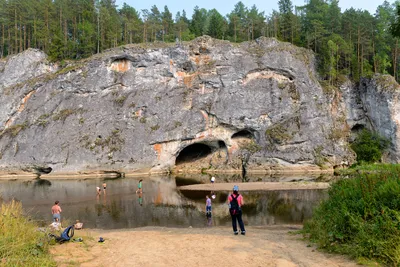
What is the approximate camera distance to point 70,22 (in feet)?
196

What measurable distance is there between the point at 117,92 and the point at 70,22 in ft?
78.1

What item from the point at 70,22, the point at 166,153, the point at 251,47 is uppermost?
the point at 70,22

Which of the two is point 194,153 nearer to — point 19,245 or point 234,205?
point 234,205

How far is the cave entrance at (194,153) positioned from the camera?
48.6 metres

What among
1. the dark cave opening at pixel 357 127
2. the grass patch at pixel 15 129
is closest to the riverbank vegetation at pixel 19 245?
the grass patch at pixel 15 129

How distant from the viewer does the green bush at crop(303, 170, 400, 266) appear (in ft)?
21.6

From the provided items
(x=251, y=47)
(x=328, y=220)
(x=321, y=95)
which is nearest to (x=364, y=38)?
(x=321, y=95)

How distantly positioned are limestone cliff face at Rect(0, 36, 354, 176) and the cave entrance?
0.57ft

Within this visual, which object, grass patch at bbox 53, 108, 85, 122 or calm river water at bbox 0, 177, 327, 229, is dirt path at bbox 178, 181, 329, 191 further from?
grass patch at bbox 53, 108, 85, 122

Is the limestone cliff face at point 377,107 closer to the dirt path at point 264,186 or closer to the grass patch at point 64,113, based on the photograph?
the dirt path at point 264,186

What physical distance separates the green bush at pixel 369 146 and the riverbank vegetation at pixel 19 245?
140ft

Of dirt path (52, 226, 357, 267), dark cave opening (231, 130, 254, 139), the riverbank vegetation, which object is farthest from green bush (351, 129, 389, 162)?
the riverbank vegetation

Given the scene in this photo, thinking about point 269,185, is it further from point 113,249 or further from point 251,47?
point 251,47

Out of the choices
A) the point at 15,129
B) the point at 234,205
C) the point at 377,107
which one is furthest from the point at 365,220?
the point at 15,129
